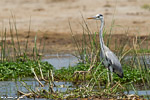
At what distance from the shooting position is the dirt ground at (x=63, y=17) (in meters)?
13.3

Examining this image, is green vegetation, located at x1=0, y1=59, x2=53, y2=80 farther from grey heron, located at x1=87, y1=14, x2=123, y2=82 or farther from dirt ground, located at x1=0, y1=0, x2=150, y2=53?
dirt ground, located at x1=0, y1=0, x2=150, y2=53

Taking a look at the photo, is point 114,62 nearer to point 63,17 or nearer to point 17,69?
point 17,69

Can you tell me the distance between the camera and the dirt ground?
13.3 metres

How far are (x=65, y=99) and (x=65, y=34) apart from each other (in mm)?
7817

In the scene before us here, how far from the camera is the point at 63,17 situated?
55.4ft

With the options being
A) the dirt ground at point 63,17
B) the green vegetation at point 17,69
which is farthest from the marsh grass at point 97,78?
the dirt ground at point 63,17

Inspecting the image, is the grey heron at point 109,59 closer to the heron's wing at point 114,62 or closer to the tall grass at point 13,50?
the heron's wing at point 114,62

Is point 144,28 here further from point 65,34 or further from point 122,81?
point 122,81

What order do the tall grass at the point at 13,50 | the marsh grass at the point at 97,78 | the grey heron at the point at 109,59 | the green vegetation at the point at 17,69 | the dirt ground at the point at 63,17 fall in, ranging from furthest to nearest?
the dirt ground at the point at 63,17 < the green vegetation at the point at 17,69 < the tall grass at the point at 13,50 < the grey heron at the point at 109,59 < the marsh grass at the point at 97,78

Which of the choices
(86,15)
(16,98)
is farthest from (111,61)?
(86,15)

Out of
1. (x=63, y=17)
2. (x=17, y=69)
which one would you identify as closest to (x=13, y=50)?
(x=17, y=69)

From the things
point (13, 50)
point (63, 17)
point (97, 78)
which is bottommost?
point (13, 50)

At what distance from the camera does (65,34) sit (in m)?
14.0

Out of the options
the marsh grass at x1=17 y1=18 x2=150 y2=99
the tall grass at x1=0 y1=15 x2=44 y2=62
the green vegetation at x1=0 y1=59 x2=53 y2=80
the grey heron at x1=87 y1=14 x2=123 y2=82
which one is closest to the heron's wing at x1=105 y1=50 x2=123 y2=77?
the grey heron at x1=87 y1=14 x2=123 y2=82
